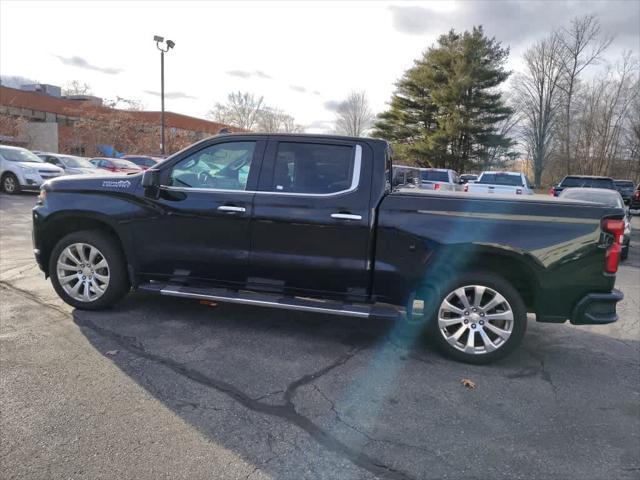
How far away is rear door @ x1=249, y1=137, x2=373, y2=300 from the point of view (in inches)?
173

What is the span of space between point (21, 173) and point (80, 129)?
89.4 feet

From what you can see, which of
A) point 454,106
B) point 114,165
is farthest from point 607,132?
point 114,165

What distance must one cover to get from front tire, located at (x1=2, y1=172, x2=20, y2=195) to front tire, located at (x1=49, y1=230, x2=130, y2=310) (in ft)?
44.8

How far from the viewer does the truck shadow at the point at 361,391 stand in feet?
9.48

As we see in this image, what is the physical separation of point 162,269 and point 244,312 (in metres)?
1.01

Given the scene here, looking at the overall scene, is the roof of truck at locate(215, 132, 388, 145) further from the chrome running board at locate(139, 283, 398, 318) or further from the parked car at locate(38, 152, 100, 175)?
the parked car at locate(38, 152, 100, 175)

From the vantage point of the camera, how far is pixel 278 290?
183 inches

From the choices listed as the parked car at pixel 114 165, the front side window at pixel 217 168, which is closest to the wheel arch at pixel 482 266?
the front side window at pixel 217 168

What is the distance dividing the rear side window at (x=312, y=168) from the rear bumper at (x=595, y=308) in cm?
227

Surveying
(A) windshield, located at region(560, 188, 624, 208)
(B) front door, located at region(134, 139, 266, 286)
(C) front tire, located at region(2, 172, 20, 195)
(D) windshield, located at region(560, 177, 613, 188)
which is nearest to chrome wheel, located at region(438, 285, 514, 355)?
(B) front door, located at region(134, 139, 266, 286)

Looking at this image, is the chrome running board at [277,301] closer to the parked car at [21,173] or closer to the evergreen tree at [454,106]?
the parked car at [21,173]

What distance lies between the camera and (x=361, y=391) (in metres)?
3.66

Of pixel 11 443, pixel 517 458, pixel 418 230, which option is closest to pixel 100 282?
pixel 11 443

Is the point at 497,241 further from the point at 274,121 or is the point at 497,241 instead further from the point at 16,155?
the point at 274,121
